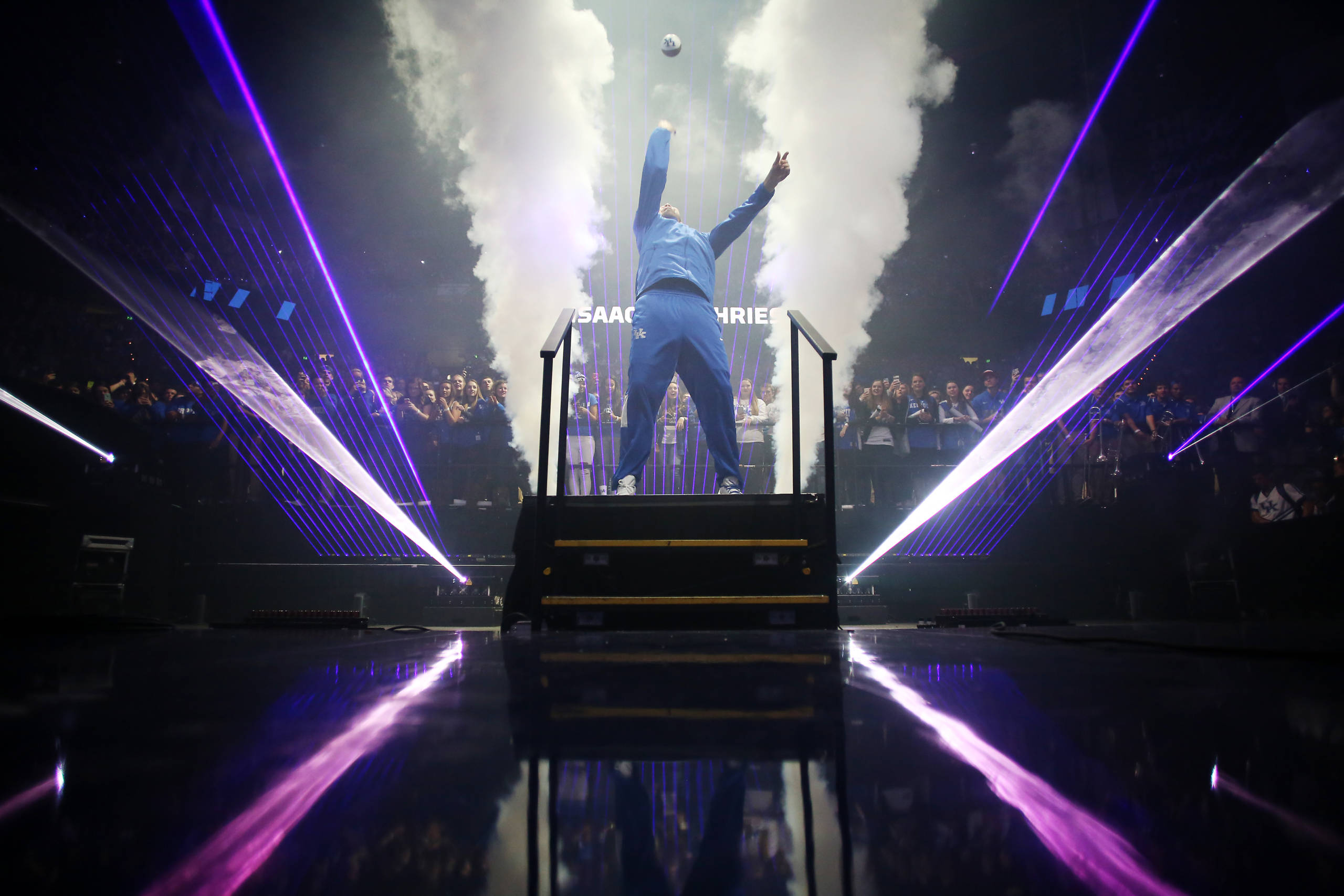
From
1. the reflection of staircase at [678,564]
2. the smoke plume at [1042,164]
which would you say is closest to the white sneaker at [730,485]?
the reflection of staircase at [678,564]

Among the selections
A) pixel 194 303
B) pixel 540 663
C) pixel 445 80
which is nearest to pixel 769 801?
pixel 540 663

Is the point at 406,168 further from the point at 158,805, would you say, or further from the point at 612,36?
the point at 158,805

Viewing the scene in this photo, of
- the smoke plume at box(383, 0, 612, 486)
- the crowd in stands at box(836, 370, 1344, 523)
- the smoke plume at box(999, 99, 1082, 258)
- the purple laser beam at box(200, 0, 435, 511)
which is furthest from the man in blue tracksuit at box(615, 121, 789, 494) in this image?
the smoke plume at box(999, 99, 1082, 258)

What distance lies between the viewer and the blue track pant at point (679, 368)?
340 centimetres

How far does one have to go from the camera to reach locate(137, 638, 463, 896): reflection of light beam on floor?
1.07 feet

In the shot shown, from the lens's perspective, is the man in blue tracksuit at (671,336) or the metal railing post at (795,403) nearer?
the metal railing post at (795,403)

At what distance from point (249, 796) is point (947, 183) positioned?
1191 cm

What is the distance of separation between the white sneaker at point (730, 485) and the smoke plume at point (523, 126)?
5913 millimetres

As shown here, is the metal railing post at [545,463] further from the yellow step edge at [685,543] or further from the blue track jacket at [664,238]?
the blue track jacket at [664,238]

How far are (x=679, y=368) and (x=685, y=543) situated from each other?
1324mm

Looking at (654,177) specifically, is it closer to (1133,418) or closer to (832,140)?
(1133,418)

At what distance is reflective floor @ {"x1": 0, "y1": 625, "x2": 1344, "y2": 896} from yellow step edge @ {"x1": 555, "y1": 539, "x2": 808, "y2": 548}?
4.60 ft

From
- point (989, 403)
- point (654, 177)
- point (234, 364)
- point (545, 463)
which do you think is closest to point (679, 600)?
point (545, 463)

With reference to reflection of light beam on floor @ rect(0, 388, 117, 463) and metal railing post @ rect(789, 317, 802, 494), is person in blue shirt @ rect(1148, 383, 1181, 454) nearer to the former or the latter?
metal railing post @ rect(789, 317, 802, 494)
